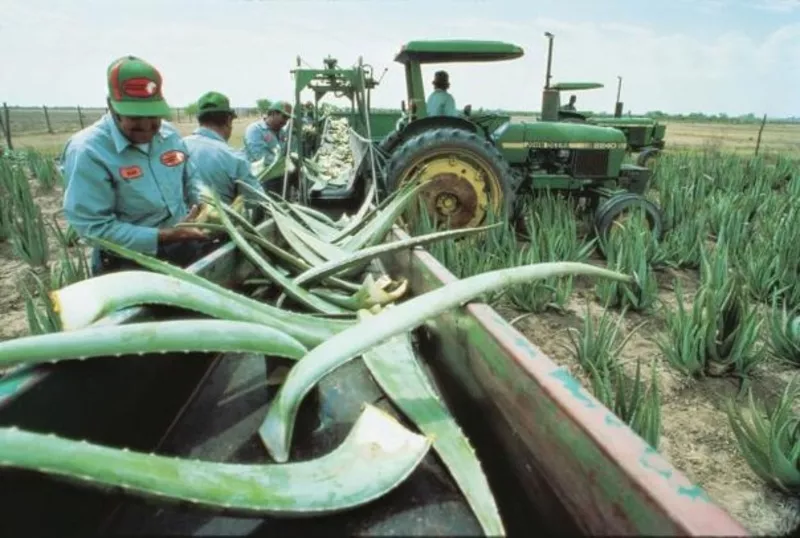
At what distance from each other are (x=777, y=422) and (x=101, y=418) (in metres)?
1.99

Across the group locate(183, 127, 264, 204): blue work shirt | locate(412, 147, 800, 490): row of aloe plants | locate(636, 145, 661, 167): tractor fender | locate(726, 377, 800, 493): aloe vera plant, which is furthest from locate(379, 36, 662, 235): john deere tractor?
locate(636, 145, 661, 167): tractor fender

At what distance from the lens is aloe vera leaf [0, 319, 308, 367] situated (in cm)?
92

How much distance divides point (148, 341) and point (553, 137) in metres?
5.07

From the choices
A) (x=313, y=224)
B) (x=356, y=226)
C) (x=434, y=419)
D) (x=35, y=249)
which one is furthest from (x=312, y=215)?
(x=35, y=249)

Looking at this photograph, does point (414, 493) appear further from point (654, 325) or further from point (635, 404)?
point (654, 325)

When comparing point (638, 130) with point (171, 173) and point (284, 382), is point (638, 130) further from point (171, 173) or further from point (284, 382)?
point (284, 382)

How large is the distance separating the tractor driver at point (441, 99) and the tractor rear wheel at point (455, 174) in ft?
2.05

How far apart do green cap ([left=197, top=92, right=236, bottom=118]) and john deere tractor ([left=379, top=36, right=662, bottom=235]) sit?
1.41m

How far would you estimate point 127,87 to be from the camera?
1.97 metres

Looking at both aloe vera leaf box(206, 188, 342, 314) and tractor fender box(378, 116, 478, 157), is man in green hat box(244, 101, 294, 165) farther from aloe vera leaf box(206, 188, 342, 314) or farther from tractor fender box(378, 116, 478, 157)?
aloe vera leaf box(206, 188, 342, 314)

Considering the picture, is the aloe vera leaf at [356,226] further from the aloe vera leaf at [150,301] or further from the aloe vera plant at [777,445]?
the aloe vera plant at [777,445]

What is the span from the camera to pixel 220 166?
3.05m

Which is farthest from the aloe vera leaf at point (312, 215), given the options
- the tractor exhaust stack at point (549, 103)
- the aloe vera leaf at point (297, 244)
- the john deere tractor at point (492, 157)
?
the tractor exhaust stack at point (549, 103)

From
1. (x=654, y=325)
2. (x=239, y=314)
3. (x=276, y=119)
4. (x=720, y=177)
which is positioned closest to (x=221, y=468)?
(x=239, y=314)
